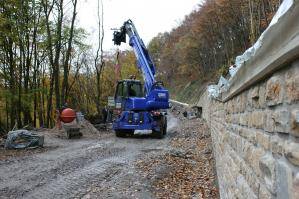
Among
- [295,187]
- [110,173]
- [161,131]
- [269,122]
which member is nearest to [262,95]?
[269,122]

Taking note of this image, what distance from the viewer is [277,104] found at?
223cm

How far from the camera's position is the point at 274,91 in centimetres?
226

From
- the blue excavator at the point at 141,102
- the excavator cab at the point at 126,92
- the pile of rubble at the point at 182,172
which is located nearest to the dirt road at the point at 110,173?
the pile of rubble at the point at 182,172

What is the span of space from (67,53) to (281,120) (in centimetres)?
2596

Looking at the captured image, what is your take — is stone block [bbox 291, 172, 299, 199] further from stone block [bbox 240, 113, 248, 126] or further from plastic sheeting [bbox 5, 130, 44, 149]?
plastic sheeting [bbox 5, 130, 44, 149]

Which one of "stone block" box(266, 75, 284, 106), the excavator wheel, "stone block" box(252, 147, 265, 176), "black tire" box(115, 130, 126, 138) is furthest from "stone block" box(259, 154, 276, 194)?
"black tire" box(115, 130, 126, 138)

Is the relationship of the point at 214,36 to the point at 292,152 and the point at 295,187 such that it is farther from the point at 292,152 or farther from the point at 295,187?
the point at 295,187

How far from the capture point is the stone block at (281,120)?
2.02 metres

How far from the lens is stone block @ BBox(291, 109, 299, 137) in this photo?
6.07ft

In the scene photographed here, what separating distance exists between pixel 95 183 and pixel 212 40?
35370 millimetres

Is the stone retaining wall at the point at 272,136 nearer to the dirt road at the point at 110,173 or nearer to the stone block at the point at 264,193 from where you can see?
the stone block at the point at 264,193

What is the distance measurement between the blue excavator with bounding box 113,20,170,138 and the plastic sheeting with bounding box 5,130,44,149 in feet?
14.3

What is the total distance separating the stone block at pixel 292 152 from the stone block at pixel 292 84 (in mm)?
217

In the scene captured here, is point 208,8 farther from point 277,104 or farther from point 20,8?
point 277,104
